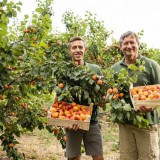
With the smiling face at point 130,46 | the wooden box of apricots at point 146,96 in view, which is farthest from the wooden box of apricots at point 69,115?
the smiling face at point 130,46

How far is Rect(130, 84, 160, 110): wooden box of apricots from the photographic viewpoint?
2342 mm

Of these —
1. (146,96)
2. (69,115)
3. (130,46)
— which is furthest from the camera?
(130,46)

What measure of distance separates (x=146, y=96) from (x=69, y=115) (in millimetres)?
721

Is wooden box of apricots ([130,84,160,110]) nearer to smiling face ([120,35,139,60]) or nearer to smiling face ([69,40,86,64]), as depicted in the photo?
smiling face ([120,35,139,60])

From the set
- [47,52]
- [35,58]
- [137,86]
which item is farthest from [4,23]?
[137,86]

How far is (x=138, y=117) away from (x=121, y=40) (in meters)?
0.90

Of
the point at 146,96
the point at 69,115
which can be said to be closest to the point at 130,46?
the point at 146,96

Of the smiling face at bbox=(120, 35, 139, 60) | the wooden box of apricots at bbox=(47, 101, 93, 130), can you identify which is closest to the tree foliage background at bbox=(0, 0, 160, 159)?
the wooden box of apricots at bbox=(47, 101, 93, 130)

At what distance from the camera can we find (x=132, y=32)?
8.98ft

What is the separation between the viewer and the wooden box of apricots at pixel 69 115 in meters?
2.47

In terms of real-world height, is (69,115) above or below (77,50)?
below

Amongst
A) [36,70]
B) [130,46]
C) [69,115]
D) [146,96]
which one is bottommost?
[69,115]

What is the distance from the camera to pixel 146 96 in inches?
95.4

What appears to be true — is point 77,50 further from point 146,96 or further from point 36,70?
point 146,96
